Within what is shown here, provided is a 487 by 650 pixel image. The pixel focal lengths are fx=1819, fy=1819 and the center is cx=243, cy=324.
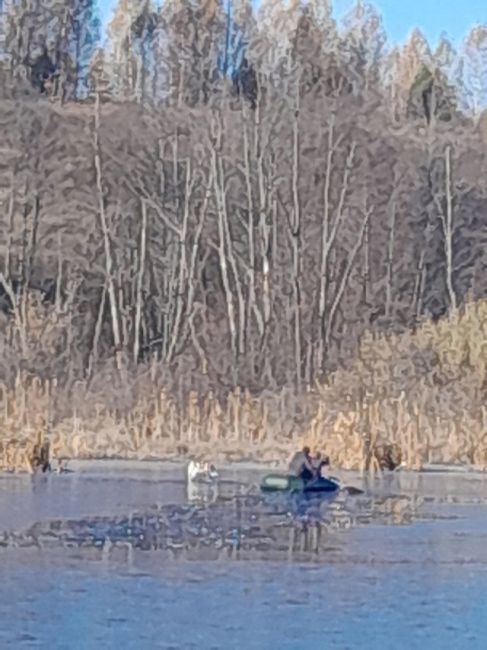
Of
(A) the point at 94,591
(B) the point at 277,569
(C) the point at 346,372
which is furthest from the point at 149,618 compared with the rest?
(C) the point at 346,372

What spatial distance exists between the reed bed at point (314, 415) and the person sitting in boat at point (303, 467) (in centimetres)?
262

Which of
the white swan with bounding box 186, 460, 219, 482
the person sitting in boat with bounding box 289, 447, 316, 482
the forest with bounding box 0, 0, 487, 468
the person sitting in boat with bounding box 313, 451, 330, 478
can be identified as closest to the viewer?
the person sitting in boat with bounding box 289, 447, 316, 482

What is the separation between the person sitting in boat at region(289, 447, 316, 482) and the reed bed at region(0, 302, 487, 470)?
2.62 m

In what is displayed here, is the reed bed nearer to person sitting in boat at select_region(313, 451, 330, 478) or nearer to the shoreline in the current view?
the shoreline

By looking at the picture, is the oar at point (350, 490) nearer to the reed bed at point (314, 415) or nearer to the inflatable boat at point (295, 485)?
the inflatable boat at point (295, 485)

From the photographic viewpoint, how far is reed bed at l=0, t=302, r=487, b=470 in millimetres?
21812

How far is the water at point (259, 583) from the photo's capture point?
932 centimetres

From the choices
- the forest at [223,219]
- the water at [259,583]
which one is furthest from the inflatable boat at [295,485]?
the forest at [223,219]


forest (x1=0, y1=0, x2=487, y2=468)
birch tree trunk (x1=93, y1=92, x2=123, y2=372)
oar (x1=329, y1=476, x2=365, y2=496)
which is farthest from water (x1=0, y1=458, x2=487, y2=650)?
birch tree trunk (x1=93, y1=92, x2=123, y2=372)

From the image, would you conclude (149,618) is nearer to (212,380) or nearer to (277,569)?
(277,569)

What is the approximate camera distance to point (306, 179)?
37.2m

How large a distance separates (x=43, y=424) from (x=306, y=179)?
52.2ft

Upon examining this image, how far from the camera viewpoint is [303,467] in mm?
17922

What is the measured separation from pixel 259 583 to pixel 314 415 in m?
13.2
